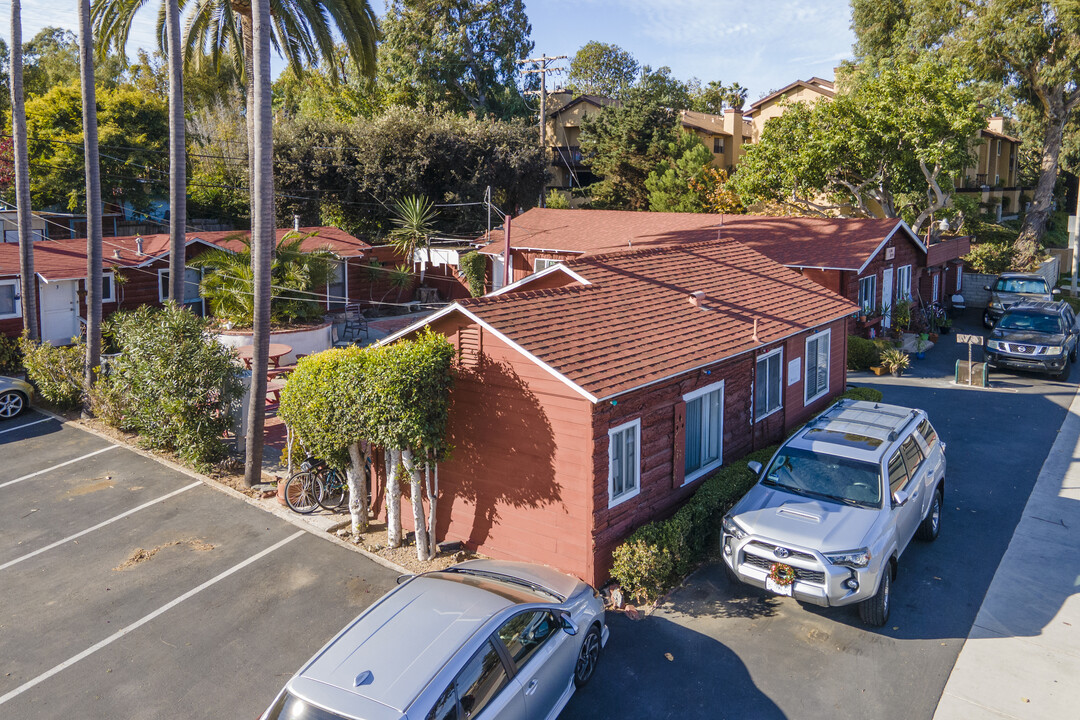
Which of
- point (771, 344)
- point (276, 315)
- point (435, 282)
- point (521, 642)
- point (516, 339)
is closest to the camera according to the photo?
A: point (521, 642)

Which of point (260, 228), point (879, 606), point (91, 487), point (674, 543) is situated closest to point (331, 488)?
point (260, 228)

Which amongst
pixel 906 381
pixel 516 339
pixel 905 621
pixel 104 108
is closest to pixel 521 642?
pixel 516 339

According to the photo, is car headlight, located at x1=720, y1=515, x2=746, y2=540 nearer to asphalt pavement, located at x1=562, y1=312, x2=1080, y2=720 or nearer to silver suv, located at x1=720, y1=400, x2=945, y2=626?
silver suv, located at x1=720, y1=400, x2=945, y2=626

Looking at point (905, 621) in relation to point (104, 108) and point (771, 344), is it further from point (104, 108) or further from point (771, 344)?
point (104, 108)

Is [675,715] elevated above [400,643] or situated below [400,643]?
below

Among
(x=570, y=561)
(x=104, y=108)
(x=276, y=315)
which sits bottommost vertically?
(x=570, y=561)

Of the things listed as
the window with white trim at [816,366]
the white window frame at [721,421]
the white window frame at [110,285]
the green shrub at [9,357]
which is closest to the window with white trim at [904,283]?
the window with white trim at [816,366]

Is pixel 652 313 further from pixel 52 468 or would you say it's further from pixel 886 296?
pixel 886 296
